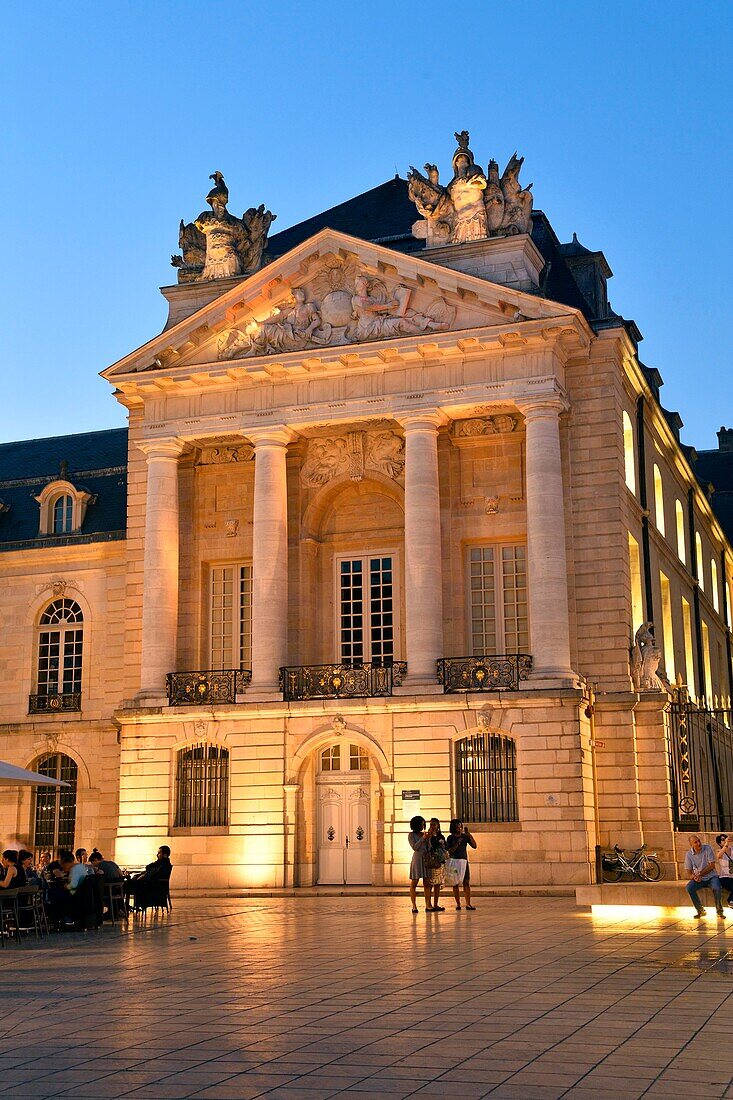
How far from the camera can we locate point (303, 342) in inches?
1332

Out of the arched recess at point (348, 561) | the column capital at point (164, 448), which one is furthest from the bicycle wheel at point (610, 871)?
the column capital at point (164, 448)

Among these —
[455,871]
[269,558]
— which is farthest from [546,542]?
[455,871]

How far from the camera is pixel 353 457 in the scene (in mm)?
34969

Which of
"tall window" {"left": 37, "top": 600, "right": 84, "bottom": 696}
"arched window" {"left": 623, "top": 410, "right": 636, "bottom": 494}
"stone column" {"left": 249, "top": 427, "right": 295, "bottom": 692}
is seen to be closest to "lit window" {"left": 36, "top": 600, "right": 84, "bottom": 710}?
"tall window" {"left": 37, "top": 600, "right": 84, "bottom": 696}

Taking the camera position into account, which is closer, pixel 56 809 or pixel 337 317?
pixel 337 317

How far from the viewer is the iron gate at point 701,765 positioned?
3219 cm

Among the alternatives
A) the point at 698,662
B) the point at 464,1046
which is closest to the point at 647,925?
the point at 464,1046

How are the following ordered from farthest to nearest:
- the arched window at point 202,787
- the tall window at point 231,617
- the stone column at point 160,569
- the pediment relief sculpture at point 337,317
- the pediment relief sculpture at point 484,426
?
the tall window at point 231,617, the stone column at point 160,569, the pediment relief sculpture at point 484,426, the arched window at point 202,787, the pediment relief sculpture at point 337,317

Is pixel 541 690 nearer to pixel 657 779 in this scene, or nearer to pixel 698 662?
pixel 657 779

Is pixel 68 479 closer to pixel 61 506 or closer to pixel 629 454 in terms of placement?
pixel 61 506

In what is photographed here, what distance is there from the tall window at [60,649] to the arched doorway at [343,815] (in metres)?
10.0

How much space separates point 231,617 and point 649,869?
40.9 feet

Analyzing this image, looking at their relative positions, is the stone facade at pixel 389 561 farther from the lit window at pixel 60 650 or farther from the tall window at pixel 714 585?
the tall window at pixel 714 585

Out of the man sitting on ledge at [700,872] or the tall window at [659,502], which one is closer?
the man sitting on ledge at [700,872]
